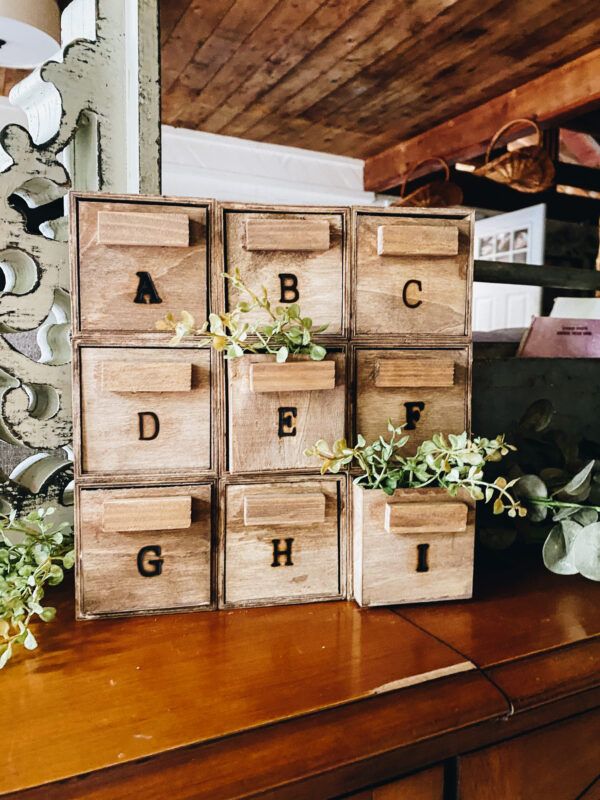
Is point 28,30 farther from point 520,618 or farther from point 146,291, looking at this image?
point 520,618

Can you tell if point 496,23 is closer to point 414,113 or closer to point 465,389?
point 414,113

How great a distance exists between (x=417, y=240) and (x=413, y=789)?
0.67 metres

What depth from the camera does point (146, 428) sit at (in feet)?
2.79

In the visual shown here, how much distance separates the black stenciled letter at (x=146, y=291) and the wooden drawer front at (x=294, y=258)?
0.10 metres

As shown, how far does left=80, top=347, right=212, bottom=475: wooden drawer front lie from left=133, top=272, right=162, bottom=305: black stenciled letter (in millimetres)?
64

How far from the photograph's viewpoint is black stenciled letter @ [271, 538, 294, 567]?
2.90 ft

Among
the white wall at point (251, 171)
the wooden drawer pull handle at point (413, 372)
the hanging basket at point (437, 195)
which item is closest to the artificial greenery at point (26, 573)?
the wooden drawer pull handle at point (413, 372)

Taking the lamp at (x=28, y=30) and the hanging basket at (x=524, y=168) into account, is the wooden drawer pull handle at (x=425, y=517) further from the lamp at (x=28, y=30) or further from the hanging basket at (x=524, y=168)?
the hanging basket at (x=524, y=168)

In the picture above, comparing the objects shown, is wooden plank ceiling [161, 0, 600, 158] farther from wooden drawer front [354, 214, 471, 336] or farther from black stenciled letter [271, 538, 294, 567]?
black stenciled letter [271, 538, 294, 567]

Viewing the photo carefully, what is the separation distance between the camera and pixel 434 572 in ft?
2.93

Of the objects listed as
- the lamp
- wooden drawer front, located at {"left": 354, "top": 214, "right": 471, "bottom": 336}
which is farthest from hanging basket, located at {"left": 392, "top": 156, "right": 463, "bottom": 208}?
wooden drawer front, located at {"left": 354, "top": 214, "right": 471, "bottom": 336}

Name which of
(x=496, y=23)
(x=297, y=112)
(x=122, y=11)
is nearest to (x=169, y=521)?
(x=122, y=11)

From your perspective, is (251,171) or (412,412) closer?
(412,412)

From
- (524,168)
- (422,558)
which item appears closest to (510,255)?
(524,168)
